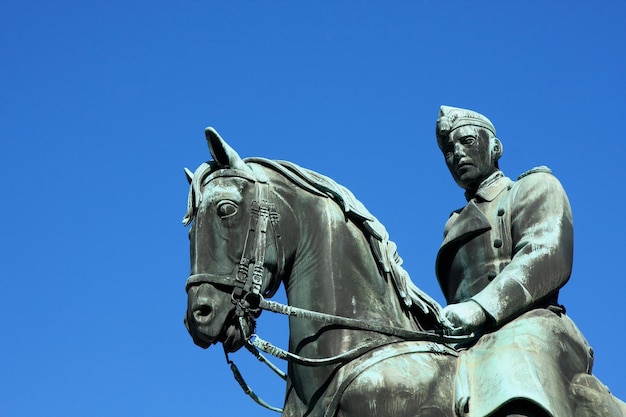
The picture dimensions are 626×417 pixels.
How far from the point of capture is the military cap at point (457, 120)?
37.0 ft

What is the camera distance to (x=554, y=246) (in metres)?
10.1

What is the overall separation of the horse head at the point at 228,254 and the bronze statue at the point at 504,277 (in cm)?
166

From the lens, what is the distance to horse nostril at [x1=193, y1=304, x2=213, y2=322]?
9453 mm

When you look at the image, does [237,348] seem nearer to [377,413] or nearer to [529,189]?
[377,413]

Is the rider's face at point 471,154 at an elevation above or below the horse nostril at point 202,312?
above

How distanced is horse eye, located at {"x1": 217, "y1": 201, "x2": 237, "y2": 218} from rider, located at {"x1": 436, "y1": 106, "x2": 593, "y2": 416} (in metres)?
1.99

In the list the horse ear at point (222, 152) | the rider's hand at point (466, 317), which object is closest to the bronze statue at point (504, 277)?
the rider's hand at point (466, 317)

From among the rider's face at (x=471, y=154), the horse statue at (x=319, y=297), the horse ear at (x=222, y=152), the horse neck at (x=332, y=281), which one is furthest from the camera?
the rider's face at (x=471, y=154)

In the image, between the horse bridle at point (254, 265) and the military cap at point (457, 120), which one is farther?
the military cap at point (457, 120)

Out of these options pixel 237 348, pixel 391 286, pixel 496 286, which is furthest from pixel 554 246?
pixel 237 348

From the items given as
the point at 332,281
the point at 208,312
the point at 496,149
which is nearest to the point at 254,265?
the point at 208,312

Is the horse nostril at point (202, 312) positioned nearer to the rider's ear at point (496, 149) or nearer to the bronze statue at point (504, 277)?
the bronze statue at point (504, 277)

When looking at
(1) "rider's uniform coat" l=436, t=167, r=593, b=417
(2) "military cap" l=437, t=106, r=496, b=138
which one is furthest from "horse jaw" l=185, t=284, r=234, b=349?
(2) "military cap" l=437, t=106, r=496, b=138

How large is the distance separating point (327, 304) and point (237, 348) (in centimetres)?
85
